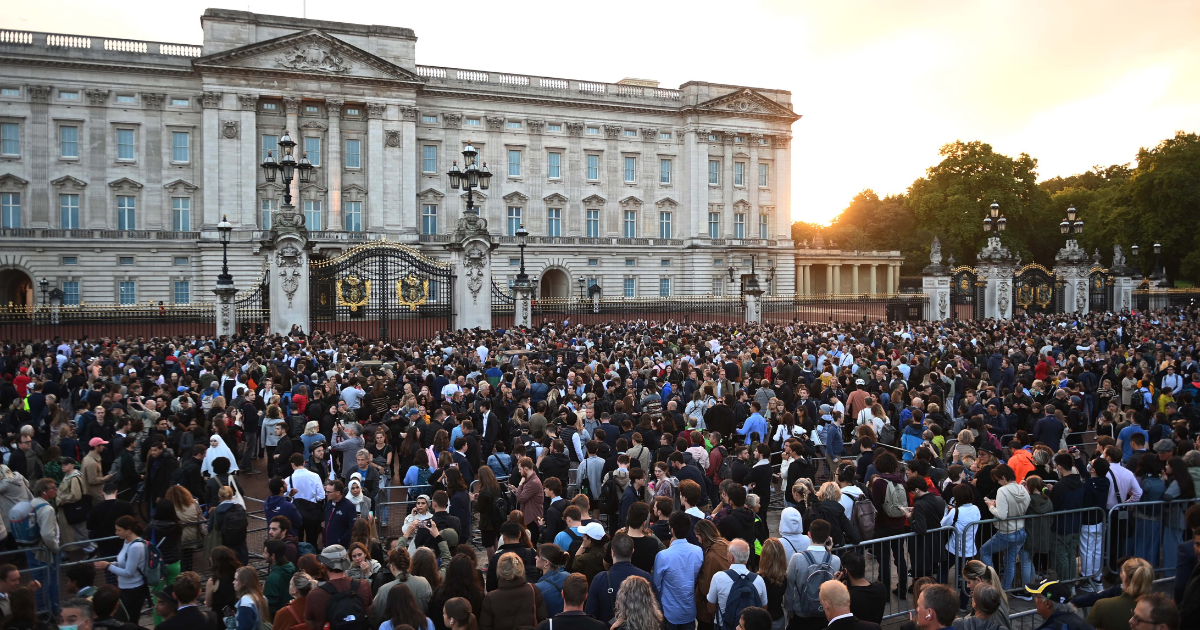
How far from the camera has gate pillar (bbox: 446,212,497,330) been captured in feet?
103

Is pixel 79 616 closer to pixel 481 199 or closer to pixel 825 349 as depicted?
pixel 825 349

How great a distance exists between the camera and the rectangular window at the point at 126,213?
169 ft

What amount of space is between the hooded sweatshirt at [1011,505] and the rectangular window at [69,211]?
2230 inches

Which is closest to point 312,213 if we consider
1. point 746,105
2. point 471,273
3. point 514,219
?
point 514,219

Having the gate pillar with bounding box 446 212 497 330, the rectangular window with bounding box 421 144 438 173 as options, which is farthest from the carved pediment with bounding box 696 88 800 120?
the gate pillar with bounding box 446 212 497 330

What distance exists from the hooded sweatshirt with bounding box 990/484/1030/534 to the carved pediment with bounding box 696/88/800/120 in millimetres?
57102

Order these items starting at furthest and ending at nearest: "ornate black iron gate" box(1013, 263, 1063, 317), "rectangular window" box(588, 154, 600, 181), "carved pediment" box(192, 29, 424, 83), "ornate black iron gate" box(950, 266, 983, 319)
Answer: "rectangular window" box(588, 154, 600, 181) → "carved pediment" box(192, 29, 424, 83) → "ornate black iron gate" box(950, 266, 983, 319) → "ornate black iron gate" box(1013, 263, 1063, 317)

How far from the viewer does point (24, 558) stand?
29.5 feet

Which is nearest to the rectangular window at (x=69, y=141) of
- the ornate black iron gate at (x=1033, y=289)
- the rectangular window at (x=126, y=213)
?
the rectangular window at (x=126, y=213)

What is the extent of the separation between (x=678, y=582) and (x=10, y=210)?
56807mm

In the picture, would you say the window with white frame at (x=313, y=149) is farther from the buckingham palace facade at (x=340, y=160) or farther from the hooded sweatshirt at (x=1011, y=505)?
the hooded sweatshirt at (x=1011, y=505)

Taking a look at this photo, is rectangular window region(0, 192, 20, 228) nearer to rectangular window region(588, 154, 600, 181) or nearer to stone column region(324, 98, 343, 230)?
stone column region(324, 98, 343, 230)

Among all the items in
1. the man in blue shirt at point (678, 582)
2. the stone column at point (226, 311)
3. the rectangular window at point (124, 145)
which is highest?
the rectangular window at point (124, 145)

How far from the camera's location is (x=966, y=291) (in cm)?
4053
